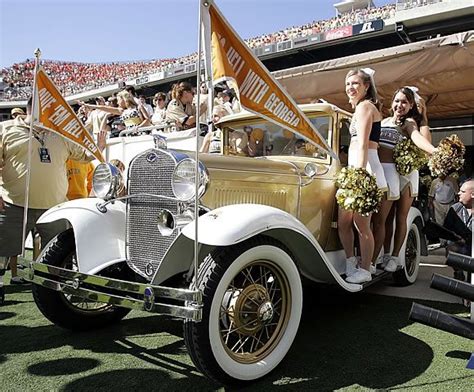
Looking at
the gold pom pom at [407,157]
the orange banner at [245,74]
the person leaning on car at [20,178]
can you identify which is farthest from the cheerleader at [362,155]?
the person leaning on car at [20,178]

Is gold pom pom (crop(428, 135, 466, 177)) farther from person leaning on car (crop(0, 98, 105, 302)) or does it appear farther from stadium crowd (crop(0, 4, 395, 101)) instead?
stadium crowd (crop(0, 4, 395, 101))

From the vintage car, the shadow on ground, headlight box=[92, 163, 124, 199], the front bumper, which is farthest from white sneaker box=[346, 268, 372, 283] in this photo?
headlight box=[92, 163, 124, 199]

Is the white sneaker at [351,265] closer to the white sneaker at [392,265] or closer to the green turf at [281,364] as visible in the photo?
the green turf at [281,364]

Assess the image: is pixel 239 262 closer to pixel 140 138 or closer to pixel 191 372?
pixel 191 372

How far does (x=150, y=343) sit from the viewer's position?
298 centimetres

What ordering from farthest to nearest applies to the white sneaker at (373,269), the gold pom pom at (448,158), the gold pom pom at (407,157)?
the gold pom pom at (407,157), the white sneaker at (373,269), the gold pom pom at (448,158)

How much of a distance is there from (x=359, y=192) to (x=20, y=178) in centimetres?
290

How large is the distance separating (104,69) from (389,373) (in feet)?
143

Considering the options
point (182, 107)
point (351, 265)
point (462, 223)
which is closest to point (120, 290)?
point (351, 265)

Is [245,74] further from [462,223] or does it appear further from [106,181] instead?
[462,223]

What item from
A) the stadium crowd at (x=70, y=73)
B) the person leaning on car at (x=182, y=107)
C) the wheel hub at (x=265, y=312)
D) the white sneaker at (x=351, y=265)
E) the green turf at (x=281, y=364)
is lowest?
the green turf at (x=281, y=364)

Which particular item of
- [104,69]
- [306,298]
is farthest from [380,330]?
[104,69]

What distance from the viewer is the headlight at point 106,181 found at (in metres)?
3.01

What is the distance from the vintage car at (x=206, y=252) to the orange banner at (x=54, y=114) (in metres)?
0.85
